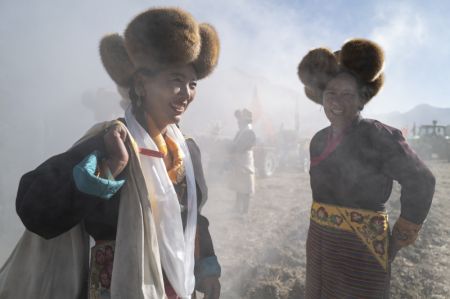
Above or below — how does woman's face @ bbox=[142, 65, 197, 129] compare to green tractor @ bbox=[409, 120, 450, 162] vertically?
above

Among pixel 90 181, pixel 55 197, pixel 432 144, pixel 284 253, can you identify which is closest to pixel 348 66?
pixel 90 181

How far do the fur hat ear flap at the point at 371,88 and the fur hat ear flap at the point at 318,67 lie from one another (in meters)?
0.26

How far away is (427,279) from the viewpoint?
10.4ft

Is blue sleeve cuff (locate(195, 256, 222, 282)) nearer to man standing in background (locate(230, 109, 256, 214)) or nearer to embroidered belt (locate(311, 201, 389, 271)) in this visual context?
embroidered belt (locate(311, 201, 389, 271))

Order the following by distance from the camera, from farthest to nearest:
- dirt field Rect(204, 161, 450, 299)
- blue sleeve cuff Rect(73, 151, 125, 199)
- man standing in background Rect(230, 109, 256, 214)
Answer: man standing in background Rect(230, 109, 256, 214) → dirt field Rect(204, 161, 450, 299) → blue sleeve cuff Rect(73, 151, 125, 199)

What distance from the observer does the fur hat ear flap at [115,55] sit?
1.45m

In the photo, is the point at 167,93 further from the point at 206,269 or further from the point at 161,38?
the point at 206,269

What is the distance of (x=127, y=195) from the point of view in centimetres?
121

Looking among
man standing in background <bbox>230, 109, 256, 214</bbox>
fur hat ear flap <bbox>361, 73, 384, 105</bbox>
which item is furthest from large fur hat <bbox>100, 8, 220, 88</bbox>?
man standing in background <bbox>230, 109, 256, 214</bbox>

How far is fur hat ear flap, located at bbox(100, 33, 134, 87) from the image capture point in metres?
1.45

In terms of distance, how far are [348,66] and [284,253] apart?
296cm

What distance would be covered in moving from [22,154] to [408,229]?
8.39m

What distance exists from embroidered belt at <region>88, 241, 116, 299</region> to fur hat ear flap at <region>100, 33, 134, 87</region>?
0.84 m

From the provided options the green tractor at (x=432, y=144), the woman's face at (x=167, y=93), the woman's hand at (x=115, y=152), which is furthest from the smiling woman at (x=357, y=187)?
the green tractor at (x=432, y=144)
